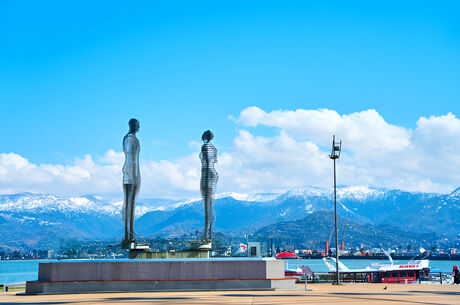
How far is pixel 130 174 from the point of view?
3412 centimetres

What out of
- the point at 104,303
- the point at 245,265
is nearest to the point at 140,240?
the point at 245,265

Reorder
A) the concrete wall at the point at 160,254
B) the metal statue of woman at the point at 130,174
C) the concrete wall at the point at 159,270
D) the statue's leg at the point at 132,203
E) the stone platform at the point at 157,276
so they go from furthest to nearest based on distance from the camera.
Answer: the metal statue of woman at the point at 130,174, the statue's leg at the point at 132,203, the concrete wall at the point at 160,254, the concrete wall at the point at 159,270, the stone platform at the point at 157,276

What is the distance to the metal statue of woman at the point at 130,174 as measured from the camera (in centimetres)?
3369

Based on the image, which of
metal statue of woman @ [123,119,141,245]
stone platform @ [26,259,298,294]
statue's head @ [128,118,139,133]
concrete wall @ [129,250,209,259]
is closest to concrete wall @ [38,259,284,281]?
stone platform @ [26,259,298,294]

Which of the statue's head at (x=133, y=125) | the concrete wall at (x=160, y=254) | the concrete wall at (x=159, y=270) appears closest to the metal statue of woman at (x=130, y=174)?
the statue's head at (x=133, y=125)

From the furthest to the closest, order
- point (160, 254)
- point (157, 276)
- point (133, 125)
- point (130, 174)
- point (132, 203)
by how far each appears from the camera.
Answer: point (133, 125)
point (130, 174)
point (132, 203)
point (160, 254)
point (157, 276)

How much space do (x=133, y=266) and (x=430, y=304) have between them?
15597 millimetres

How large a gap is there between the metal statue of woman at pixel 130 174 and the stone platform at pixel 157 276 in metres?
3.73

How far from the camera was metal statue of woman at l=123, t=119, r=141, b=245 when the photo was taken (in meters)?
33.7

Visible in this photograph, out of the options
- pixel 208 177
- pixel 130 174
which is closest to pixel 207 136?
pixel 208 177

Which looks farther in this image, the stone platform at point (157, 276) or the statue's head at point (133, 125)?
the statue's head at point (133, 125)

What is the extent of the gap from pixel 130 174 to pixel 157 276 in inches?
278

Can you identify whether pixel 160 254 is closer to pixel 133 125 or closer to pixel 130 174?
pixel 130 174

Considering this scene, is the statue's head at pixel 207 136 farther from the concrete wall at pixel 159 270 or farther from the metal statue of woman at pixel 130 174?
the concrete wall at pixel 159 270
